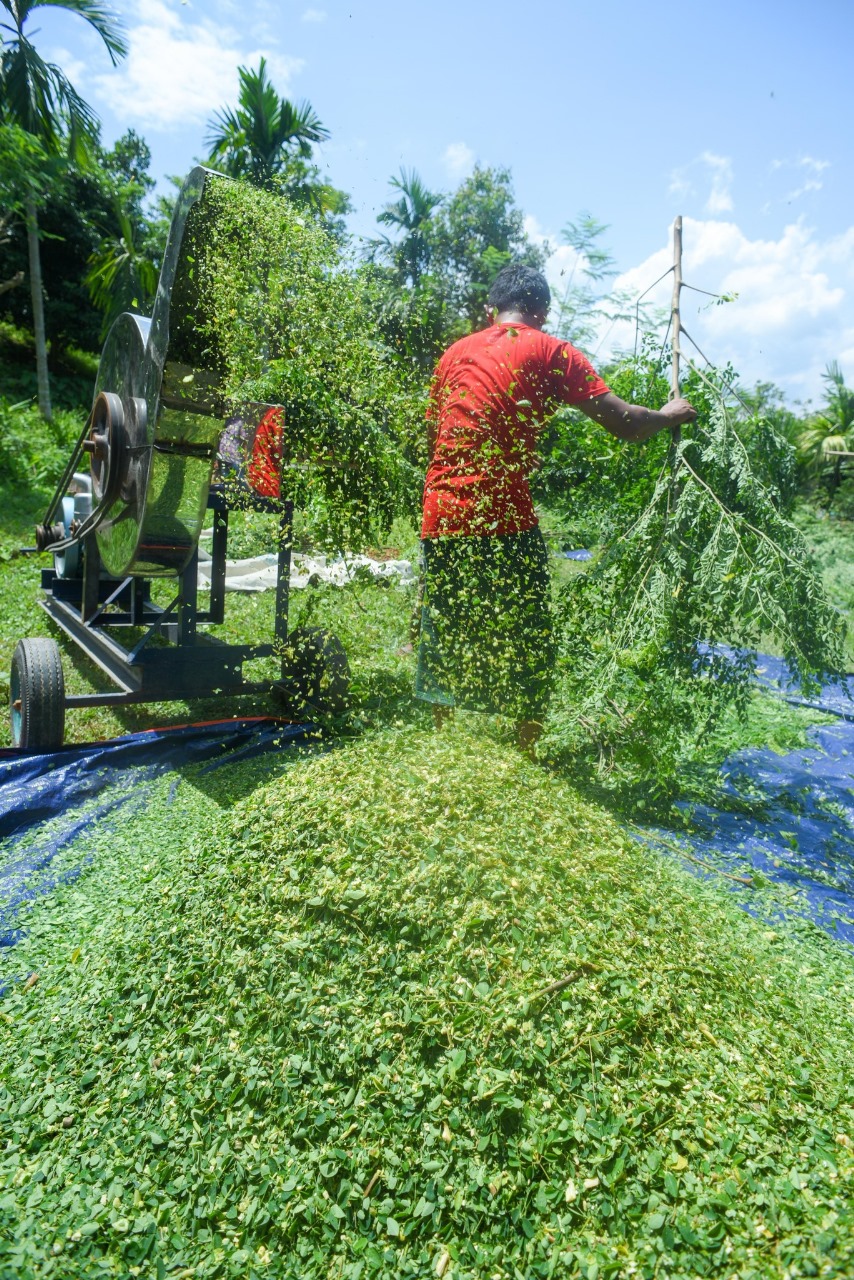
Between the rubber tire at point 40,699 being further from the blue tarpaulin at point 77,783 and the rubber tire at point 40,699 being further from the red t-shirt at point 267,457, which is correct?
the red t-shirt at point 267,457

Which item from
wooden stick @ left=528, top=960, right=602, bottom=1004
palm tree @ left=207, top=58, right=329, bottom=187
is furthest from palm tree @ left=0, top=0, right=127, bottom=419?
wooden stick @ left=528, top=960, right=602, bottom=1004

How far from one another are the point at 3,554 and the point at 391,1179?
8054mm

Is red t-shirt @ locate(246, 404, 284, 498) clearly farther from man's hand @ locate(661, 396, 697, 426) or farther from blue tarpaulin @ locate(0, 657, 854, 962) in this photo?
man's hand @ locate(661, 396, 697, 426)

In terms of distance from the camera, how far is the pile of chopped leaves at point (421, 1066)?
5.22 feet

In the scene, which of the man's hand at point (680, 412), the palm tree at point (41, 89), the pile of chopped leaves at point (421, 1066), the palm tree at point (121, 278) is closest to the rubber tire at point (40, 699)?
the pile of chopped leaves at point (421, 1066)

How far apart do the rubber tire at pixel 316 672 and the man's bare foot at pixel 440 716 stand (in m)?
0.61

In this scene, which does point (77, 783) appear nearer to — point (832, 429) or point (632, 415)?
point (632, 415)

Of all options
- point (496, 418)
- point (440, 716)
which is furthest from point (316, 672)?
point (496, 418)

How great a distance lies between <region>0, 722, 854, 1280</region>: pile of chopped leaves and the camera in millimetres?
1591

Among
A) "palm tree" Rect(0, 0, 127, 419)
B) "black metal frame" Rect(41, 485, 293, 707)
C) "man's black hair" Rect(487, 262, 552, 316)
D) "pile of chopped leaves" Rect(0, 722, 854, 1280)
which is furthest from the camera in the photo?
"palm tree" Rect(0, 0, 127, 419)

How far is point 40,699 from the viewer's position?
3879 mm

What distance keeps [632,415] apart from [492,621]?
41.3 inches

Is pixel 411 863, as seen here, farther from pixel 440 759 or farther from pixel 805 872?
pixel 805 872

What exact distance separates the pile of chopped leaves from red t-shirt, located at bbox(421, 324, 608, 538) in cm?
138
